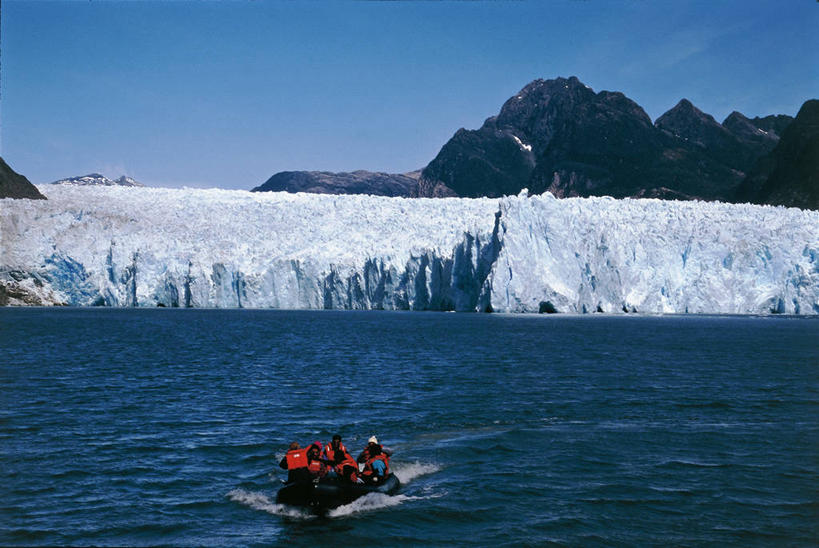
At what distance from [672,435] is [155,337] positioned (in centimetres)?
3443

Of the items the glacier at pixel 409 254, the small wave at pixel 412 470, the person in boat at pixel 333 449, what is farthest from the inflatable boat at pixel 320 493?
the glacier at pixel 409 254

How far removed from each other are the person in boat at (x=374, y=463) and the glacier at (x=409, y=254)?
1943 inches

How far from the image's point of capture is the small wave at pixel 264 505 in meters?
12.9

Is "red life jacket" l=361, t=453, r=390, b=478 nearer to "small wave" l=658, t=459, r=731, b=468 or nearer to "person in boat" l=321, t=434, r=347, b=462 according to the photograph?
"person in boat" l=321, t=434, r=347, b=462

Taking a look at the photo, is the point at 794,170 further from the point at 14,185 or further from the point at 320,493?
the point at 320,493

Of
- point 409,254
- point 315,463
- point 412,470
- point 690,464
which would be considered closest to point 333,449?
point 315,463

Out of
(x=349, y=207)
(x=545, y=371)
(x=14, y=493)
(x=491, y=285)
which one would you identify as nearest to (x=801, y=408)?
(x=545, y=371)

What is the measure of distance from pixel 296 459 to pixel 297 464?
0.11 meters

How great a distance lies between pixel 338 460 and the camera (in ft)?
44.0

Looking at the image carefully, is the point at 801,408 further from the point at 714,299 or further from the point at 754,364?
the point at 714,299

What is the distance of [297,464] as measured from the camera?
12.8m

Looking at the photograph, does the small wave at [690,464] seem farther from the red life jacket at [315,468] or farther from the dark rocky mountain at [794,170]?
the dark rocky mountain at [794,170]

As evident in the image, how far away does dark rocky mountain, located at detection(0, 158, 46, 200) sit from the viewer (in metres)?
88.5

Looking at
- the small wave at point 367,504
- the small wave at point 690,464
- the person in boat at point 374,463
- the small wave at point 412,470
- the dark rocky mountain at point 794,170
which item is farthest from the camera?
the dark rocky mountain at point 794,170
